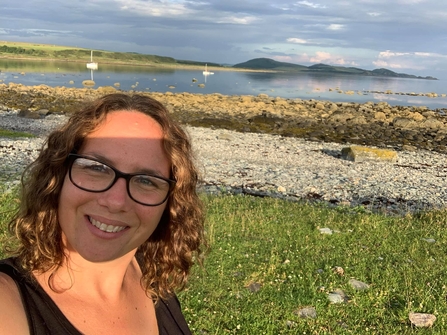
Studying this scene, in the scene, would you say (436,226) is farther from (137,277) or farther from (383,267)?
(137,277)

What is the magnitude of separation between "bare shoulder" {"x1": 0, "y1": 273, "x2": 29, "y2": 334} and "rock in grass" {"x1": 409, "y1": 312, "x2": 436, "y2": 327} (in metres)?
4.44

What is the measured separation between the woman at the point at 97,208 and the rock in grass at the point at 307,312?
8.88ft

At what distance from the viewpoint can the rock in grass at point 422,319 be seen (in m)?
4.84

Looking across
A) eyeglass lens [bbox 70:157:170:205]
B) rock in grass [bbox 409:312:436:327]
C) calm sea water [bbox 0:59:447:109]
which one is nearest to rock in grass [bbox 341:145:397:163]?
rock in grass [bbox 409:312:436:327]

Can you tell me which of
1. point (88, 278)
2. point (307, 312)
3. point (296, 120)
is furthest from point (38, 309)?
point (296, 120)

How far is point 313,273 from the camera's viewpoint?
20.0 ft

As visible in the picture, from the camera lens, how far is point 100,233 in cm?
225

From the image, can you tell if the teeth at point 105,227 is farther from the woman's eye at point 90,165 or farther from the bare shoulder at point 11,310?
the bare shoulder at point 11,310

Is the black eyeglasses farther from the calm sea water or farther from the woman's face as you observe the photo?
the calm sea water

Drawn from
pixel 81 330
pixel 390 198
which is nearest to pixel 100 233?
pixel 81 330

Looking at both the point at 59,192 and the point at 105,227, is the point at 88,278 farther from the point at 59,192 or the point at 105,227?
the point at 59,192

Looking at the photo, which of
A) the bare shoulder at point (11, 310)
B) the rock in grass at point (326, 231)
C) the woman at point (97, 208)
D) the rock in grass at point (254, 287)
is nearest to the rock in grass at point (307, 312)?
the rock in grass at point (254, 287)

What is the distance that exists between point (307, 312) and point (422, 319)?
131 centimetres

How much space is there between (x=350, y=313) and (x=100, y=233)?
149 inches
